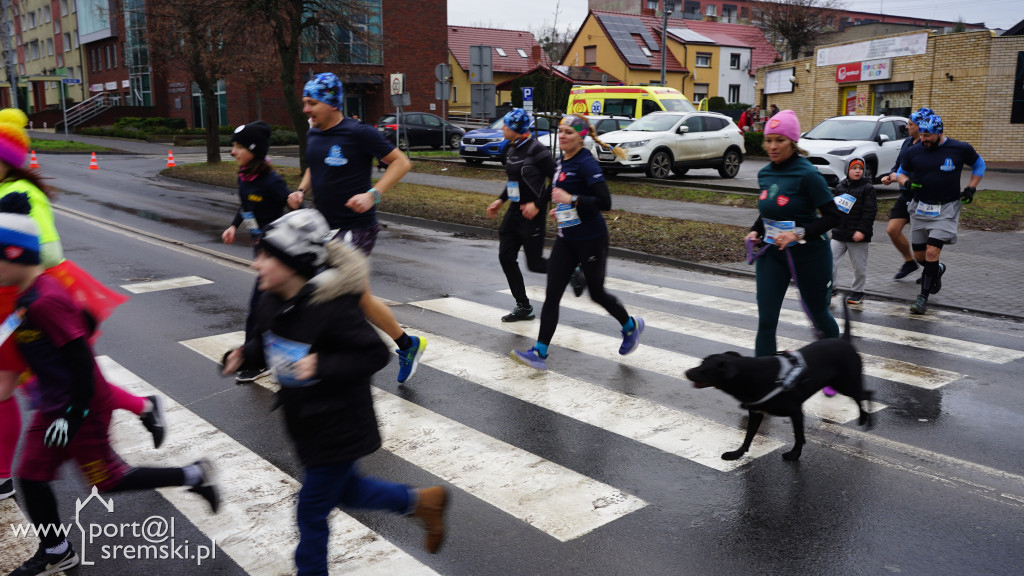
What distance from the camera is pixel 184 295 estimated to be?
350 inches

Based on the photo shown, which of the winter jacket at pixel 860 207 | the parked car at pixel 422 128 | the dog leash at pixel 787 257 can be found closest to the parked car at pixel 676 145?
the winter jacket at pixel 860 207

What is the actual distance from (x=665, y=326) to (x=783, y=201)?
273 cm

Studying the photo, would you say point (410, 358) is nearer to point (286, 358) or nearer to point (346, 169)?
point (346, 169)

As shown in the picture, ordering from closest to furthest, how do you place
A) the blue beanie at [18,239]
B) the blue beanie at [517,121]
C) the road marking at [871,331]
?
the blue beanie at [18,239] < the road marking at [871,331] < the blue beanie at [517,121]

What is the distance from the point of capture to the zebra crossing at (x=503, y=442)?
3762 mm

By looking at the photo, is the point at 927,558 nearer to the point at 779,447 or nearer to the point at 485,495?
the point at 779,447

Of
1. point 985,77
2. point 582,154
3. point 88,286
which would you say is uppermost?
point 985,77

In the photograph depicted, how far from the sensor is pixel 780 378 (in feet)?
13.8

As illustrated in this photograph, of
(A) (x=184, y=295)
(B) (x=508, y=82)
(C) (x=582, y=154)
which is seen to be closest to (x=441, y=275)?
(A) (x=184, y=295)

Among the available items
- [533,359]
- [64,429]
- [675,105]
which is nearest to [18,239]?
[64,429]

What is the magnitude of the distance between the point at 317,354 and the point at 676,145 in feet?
65.7

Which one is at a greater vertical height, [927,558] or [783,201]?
[783,201]

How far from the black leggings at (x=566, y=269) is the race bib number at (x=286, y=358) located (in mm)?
3654

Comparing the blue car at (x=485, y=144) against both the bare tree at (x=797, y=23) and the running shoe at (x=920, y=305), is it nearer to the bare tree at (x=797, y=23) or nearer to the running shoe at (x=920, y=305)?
the running shoe at (x=920, y=305)
